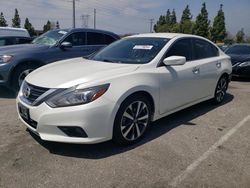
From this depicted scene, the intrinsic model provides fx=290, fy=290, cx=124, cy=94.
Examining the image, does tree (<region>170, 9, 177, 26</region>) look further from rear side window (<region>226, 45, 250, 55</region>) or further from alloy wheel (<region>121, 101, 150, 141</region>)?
alloy wheel (<region>121, 101, 150, 141</region>)

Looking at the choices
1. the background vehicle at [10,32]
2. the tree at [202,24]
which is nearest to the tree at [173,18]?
the tree at [202,24]

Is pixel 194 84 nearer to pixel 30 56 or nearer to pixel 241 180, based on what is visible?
pixel 241 180

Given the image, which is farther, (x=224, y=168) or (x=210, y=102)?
(x=210, y=102)

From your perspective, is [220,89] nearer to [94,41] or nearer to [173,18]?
[94,41]

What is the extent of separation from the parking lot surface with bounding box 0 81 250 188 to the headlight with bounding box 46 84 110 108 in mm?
693

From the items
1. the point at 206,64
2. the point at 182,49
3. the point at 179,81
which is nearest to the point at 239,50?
the point at 206,64

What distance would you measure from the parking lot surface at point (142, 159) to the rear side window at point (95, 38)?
374cm

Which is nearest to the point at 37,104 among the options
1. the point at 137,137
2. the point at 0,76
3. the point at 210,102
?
the point at 137,137

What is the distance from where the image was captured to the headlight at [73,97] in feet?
11.0

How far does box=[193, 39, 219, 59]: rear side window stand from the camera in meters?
5.38

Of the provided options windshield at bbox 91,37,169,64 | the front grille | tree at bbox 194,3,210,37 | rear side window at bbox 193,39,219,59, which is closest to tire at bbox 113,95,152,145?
windshield at bbox 91,37,169,64

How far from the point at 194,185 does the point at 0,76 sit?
5.01m

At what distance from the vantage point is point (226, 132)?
4.56 m

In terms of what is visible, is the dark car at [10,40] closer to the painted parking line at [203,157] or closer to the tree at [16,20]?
the painted parking line at [203,157]
